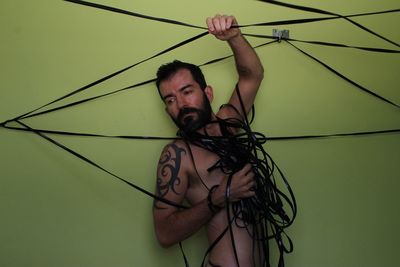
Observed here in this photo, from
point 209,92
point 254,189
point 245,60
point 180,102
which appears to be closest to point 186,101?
point 180,102

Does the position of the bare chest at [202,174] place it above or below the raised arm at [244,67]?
below

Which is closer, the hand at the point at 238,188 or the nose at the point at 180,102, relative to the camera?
the hand at the point at 238,188

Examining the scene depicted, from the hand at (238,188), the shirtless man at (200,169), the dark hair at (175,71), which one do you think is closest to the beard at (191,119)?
the shirtless man at (200,169)

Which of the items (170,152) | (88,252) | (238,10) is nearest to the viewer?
(170,152)

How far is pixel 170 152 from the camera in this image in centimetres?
129

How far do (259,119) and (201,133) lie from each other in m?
0.26

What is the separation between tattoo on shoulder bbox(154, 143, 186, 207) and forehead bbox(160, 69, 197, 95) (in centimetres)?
18

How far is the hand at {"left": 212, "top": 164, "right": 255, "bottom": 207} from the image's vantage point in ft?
3.72

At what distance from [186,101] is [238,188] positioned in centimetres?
32

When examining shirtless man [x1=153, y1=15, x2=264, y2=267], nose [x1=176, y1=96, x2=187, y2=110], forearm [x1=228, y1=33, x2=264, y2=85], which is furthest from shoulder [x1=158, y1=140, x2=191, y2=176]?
forearm [x1=228, y1=33, x2=264, y2=85]

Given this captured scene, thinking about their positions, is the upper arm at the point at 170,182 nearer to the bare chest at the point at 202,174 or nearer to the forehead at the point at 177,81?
the bare chest at the point at 202,174

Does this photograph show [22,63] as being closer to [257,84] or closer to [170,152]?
[170,152]

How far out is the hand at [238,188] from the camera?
1135 mm

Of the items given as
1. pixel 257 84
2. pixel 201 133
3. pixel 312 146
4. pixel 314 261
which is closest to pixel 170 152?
pixel 201 133
